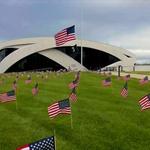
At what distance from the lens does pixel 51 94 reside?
3434 cm

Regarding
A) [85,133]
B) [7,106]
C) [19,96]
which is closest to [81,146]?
[85,133]

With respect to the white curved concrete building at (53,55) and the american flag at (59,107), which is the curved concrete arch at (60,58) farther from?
the american flag at (59,107)

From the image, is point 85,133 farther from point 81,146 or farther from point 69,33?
point 69,33

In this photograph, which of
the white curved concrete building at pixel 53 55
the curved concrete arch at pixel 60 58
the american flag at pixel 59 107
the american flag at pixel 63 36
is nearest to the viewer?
the american flag at pixel 59 107

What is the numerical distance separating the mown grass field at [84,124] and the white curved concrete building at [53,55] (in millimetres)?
76996

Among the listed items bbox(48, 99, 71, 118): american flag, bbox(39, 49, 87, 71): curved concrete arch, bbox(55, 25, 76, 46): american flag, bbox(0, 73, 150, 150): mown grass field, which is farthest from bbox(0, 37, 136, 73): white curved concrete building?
bbox(48, 99, 71, 118): american flag

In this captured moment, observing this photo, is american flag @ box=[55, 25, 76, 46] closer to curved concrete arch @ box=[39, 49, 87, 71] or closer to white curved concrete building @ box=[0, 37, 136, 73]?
white curved concrete building @ box=[0, 37, 136, 73]

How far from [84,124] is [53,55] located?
294ft

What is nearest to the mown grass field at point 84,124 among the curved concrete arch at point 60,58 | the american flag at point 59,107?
the american flag at point 59,107

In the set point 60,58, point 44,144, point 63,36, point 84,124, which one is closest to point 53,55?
point 60,58

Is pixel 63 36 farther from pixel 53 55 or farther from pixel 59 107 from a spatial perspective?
pixel 53 55

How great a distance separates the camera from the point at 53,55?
365 feet

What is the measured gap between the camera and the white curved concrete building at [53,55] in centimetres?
10838

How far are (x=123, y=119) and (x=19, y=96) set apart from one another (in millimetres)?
12682
